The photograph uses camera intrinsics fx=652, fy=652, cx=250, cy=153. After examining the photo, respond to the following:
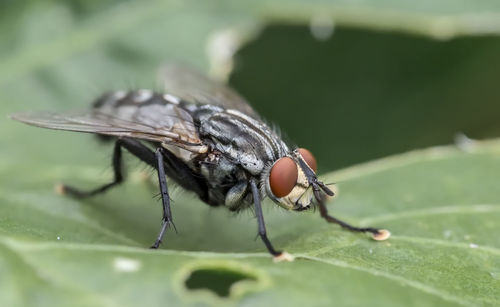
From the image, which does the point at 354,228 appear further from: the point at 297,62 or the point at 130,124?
the point at 297,62

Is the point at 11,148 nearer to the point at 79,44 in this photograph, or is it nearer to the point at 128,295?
the point at 79,44

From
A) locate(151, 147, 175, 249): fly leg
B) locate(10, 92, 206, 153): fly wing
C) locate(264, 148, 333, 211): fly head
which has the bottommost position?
locate(151, 147, 175, 249): fly leg

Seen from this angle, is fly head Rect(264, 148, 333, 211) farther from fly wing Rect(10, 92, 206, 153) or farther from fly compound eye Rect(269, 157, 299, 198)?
fly wing Rect(10, 92, 206, 153)

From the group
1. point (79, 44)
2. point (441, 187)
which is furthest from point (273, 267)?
point (79, 44)

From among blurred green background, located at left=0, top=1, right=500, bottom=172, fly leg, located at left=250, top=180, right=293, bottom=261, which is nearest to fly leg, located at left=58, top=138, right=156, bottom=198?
fly leg, located at left=250, top=180, right=293, bottom=261

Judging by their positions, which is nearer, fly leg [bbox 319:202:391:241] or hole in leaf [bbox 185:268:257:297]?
hole in leaf [bbox 185:268:257:297]

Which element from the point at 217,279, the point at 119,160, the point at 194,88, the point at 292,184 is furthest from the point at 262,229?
the point at 194,88
